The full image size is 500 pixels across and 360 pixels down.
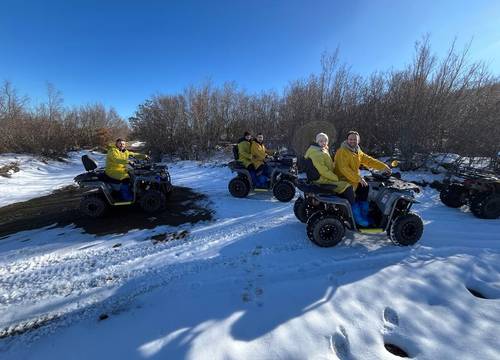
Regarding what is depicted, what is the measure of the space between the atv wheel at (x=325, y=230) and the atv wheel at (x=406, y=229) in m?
0.75

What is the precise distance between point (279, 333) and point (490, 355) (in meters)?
1.70

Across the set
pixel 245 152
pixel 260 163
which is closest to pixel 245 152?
pixel 245 152

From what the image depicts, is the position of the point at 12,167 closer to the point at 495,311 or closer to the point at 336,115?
the point at 336,115

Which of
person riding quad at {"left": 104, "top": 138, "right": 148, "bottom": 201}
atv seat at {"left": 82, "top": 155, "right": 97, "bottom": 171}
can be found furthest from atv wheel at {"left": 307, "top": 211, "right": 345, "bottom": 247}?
atv seat at {"left": 82, "top": 155, "right": 97, "bottom": 171}

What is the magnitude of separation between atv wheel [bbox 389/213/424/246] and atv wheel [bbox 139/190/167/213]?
4417 mm

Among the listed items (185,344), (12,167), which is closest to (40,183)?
(12,167)

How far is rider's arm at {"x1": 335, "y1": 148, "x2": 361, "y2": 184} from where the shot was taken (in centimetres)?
392

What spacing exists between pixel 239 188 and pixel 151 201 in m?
2.12

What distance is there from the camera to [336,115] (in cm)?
1036

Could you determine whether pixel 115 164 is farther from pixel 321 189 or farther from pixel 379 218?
pixel 379 218

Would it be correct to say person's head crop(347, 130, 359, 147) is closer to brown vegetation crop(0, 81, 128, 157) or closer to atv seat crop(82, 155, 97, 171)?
atv seat crop(82, 155, 97, 171)

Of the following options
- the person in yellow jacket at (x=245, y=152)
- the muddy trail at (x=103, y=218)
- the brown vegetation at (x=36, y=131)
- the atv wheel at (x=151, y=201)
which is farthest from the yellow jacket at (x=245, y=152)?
the brown vegetation at (x=36, y=131)

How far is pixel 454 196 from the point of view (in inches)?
224

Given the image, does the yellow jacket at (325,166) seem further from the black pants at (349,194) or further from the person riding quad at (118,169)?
the person riding quad at (118,169)
